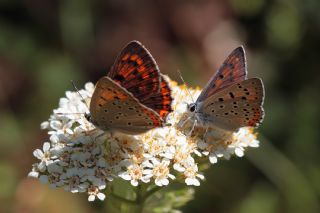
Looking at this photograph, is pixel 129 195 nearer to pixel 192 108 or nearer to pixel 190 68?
pixel 192 108

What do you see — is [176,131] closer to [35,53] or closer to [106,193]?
[106,193]

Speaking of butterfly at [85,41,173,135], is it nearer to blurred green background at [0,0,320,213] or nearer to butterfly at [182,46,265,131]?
butterfly at [182,46,265,131]

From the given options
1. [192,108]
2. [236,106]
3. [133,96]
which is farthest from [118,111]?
[236,106]

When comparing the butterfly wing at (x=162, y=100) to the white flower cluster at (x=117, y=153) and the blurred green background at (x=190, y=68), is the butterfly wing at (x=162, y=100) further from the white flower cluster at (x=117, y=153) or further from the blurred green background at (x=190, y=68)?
the blurred green background at (x=190, y=68)

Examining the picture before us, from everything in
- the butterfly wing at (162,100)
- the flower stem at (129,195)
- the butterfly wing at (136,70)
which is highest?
the butterfly wing at (136,70)

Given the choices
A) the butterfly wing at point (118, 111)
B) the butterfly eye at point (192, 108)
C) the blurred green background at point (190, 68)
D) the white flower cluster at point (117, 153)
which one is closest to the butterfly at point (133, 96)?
the butterfly wing at point (118, 111)

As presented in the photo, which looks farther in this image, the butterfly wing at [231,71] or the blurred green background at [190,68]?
the blurred green background at [190,68]
